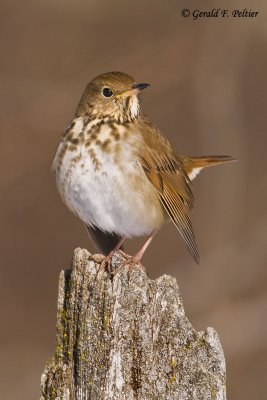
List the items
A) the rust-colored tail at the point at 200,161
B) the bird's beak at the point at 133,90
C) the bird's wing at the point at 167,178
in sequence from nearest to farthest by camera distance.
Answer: the bird's wing at the point at 167,178 < the bird's beak at the point at 133,90 < the rust-colored tail at the point at 200,161

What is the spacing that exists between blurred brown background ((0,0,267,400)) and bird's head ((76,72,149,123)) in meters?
1.92

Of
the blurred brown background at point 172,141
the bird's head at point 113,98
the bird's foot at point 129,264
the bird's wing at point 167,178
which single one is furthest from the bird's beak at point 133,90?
the blurred brown background at point 172,141

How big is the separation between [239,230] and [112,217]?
2.37m

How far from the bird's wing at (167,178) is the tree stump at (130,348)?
1.64 metres

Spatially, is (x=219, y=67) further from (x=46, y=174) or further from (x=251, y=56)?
(x=46, y=174)

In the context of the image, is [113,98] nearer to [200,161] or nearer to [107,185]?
[107,185]

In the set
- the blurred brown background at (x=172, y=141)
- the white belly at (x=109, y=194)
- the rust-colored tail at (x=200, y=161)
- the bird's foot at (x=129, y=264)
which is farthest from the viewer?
the blurred brown background at (x=172, y=141)

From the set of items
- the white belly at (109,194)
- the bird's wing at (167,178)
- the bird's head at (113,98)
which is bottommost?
the white belly at (109,194)

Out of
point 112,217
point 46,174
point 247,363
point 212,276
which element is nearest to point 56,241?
point 46,174

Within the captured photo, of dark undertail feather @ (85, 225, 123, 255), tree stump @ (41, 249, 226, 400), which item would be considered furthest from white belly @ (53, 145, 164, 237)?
tree stump @ (41, 249, 226, 400)

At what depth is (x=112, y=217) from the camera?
18.0 ft

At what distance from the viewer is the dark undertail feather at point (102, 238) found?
18.7 ft

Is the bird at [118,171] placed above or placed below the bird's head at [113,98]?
below

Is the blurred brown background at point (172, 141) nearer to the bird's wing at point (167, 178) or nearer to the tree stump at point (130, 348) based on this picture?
the bird's wing at point (167, 178)
